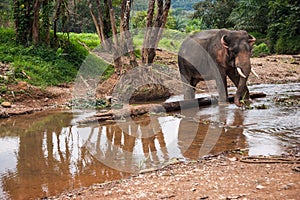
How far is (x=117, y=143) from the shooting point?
6.53 metres

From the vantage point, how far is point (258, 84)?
1633 cm

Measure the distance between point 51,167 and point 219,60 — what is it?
6231mm

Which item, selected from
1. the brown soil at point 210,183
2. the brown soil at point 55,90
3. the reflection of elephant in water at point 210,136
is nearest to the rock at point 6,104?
the brown soil at point 55,90

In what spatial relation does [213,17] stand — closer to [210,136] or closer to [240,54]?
[240,54]

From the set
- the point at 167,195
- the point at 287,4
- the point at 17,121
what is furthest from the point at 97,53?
the point at 167,195

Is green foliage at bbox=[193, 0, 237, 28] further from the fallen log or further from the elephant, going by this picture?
the fallen log

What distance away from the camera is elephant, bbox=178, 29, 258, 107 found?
30.9 ft

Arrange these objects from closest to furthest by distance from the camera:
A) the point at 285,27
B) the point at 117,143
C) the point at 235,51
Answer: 1. the point at 117,143
2. the point at 235,51
3. the point at 285,27

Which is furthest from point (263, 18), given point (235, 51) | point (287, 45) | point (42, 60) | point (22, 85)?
point (22, 85)

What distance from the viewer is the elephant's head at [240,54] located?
9.34 metres

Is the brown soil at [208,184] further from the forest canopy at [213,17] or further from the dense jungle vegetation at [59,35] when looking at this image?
the forest canopy at [213,17]

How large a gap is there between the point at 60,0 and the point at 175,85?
621cm

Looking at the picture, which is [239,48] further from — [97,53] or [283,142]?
[97,53]

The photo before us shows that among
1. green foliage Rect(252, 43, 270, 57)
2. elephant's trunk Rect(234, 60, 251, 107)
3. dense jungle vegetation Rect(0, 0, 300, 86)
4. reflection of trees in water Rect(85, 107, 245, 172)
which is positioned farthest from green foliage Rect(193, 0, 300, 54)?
reflection of trees in water Rect(85, 107, 245, 172)
